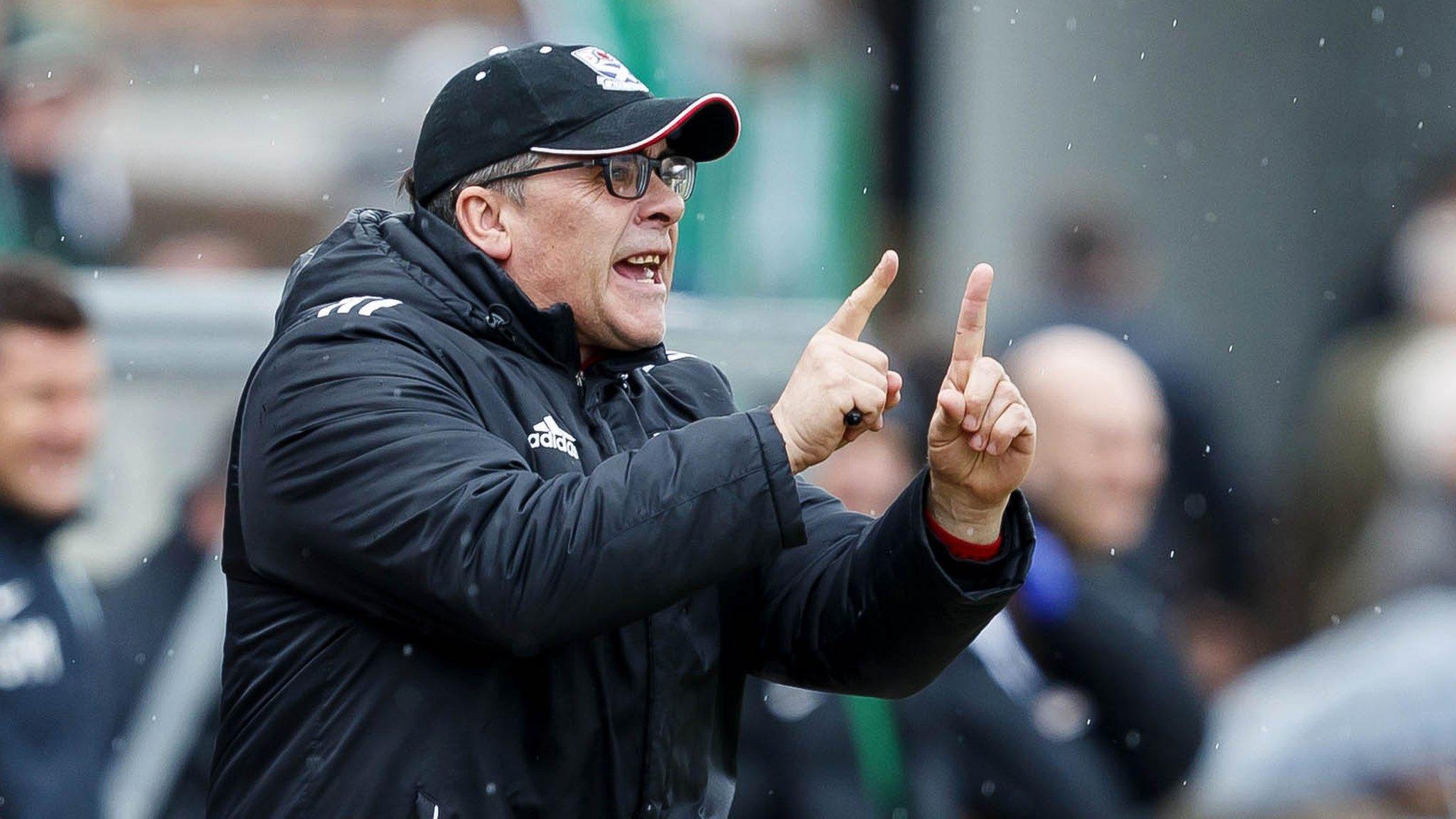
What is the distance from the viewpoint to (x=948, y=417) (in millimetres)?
2908

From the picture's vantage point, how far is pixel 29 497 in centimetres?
477

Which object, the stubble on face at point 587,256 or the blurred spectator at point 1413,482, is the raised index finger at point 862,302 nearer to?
the stubble on face at point 587,256

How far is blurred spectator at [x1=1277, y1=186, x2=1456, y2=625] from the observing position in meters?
6.84

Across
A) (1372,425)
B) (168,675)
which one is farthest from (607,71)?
(1372,425)

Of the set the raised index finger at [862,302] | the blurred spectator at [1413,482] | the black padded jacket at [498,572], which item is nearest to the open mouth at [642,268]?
the black padded jacket at [498,572]

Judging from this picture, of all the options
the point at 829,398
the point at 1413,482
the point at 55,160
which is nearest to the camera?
the point at 829,398

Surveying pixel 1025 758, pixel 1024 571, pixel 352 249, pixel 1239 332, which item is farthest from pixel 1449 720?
pixel 1239 332

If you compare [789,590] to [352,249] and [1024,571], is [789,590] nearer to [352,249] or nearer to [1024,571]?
[1024,571]

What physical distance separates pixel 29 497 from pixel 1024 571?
257 cm

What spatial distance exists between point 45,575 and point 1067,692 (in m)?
2.24

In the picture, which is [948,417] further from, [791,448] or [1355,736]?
[1355,736]

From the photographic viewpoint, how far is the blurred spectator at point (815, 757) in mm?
4992

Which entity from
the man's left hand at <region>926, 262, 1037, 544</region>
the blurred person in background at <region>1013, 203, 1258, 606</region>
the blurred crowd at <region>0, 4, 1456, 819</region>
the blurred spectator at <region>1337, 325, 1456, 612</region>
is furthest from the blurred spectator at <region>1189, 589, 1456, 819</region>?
the man's left hand at <region>926, 262, 1037, 544</region>

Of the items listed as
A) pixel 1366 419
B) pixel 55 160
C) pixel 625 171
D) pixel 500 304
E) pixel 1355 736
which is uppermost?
pixel 625 171
